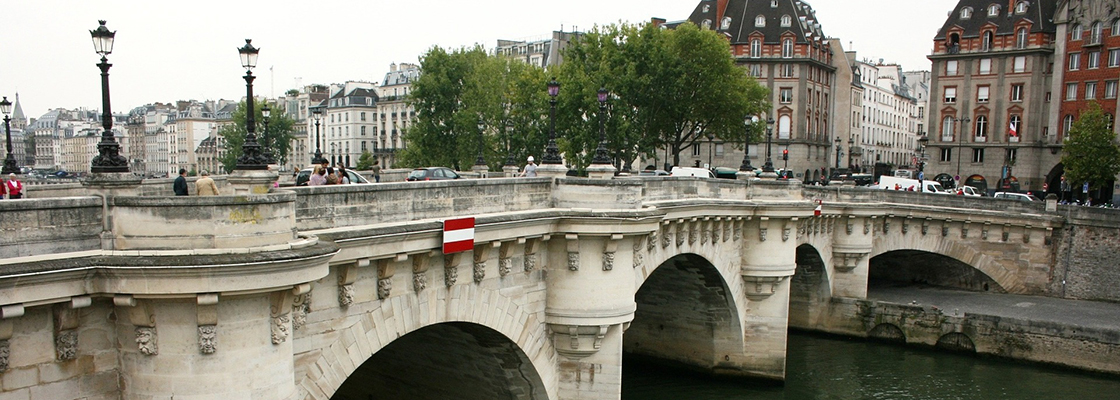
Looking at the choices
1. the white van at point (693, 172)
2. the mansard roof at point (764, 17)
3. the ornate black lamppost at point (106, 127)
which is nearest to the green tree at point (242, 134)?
the mansard roof at point (764, 17)

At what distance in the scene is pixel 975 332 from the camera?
34.6 meters

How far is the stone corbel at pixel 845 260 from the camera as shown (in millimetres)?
37500

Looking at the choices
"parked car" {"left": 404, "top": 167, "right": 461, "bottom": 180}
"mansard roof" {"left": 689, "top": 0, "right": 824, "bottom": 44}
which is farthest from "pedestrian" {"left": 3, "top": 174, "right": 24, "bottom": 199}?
"mansard roof" {"left": 689, "top": 0, "right": 824, "bottom": 44}

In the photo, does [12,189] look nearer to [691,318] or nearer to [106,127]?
[106,127]

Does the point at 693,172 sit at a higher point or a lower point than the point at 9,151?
lower

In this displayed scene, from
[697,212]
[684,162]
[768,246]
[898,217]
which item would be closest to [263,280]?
[697,212]

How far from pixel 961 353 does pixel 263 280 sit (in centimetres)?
3155

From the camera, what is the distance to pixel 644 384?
30609 millimetres

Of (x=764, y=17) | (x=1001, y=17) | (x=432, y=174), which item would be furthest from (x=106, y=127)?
(x=764, y=17)

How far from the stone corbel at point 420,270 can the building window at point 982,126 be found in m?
60.0

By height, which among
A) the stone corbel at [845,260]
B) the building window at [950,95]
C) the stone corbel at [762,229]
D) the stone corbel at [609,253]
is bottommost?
the stone corbel at [845,260]

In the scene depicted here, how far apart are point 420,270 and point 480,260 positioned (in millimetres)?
1687

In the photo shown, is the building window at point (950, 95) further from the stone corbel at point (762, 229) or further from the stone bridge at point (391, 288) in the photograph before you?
the stone corbel at point (762, 229)

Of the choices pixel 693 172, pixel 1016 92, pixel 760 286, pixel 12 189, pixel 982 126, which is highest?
pixel 1016 92
